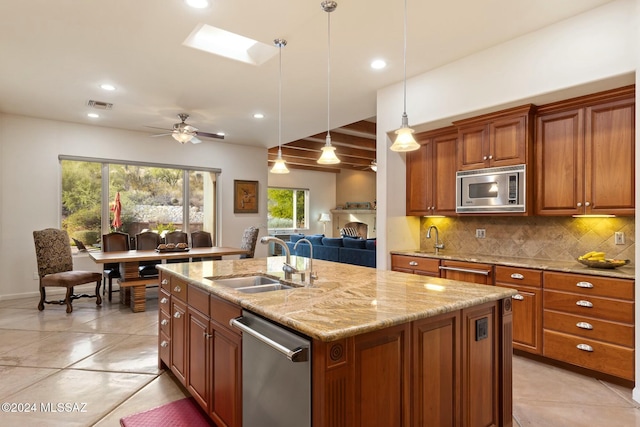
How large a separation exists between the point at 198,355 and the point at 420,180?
3.17 meters

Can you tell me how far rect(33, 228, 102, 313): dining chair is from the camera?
15.3 feet

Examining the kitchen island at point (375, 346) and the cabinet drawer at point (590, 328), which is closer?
the kitchen island at point (375, 346)

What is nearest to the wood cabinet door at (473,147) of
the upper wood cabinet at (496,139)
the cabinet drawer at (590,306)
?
the upper wood cabinet at (496,139)

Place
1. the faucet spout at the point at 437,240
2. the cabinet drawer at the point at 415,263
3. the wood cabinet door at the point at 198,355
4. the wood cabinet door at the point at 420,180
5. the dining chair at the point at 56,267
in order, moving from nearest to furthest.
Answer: the wood cabinet door at the point at 198,355 → the cabinet drawer at the point at 415,263 → the wood cabinet door at the point at 420,180 → the faucet spout at the point at 437,240 → the dining chair at the point at 56,267

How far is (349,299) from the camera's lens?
5.83 feet

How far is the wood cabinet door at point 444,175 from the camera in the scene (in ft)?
13.1

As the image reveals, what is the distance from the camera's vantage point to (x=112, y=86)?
14.1 feet

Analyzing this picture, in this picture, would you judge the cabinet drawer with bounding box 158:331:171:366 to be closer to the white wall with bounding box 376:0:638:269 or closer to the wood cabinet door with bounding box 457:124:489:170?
the white wall with bounding box 376:0:638:269

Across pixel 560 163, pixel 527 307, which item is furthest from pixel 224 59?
pixel 527 307

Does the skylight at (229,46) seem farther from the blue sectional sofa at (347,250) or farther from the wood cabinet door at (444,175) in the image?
the blue sectional sofa at (347,250)

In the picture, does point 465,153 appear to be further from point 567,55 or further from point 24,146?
point 24,146

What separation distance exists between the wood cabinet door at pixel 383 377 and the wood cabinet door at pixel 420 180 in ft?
9.66

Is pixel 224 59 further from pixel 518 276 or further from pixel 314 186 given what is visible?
pixel 314 186

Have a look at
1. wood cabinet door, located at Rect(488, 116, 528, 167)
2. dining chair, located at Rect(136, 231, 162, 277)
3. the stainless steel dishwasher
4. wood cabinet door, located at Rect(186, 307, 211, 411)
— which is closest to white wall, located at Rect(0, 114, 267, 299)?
dining chair, located at Rect(136, 231, 162, 277)
